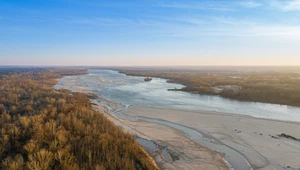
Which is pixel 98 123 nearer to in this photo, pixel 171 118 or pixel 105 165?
pixel 105 165

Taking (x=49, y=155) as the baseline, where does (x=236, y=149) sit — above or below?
below

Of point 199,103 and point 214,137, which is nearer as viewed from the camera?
point 214,137

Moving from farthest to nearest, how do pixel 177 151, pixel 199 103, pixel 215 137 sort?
pixel 199 103 < pixel 215 137 < pixel 177 151

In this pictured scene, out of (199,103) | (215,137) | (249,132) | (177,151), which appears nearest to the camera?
(177,151)

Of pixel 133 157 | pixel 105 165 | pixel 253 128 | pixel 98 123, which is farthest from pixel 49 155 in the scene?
pixel 253 128

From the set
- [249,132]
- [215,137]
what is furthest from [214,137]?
[249,132]

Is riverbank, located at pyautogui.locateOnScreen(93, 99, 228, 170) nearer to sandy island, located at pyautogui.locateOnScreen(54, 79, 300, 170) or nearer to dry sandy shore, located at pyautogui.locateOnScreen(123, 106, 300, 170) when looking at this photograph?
sandy island, located at pyautogui.locateOnScreen(54, 79, 300, 170)

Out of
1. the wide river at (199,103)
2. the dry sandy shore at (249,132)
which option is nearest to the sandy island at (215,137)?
the dry sandy shore at (249,132)

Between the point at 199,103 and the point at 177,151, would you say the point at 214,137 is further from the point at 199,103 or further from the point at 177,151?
the point at 199,103

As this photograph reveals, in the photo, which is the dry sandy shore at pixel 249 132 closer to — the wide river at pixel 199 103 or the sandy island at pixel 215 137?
the sandy island at pixel 215 137

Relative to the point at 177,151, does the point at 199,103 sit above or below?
above

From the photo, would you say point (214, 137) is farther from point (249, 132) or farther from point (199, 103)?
point (199, 103)
